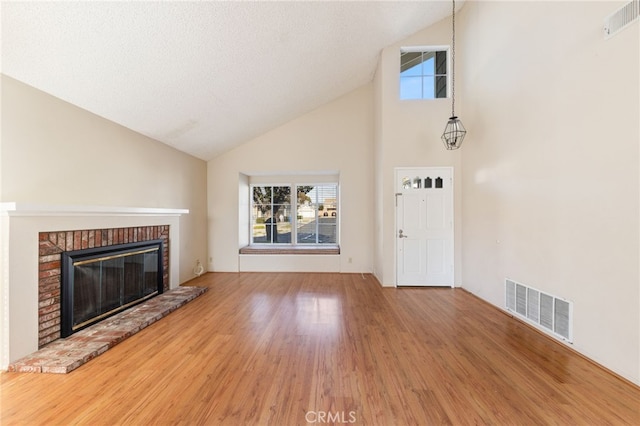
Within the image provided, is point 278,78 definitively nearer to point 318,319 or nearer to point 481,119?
point 481,119

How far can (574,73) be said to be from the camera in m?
2.35

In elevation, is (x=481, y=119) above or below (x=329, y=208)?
above

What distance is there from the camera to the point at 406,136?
4.45 metres

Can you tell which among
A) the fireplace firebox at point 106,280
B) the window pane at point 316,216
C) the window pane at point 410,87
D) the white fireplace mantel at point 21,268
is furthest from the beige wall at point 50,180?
the window pane at point 410,87

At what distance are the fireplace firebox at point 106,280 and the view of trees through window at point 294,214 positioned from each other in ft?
8.57

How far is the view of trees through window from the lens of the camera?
6.21m

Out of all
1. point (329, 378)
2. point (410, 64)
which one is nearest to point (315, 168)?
point (410, 64)

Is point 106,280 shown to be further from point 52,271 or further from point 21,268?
point 21,268

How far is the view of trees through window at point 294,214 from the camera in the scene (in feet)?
20.4

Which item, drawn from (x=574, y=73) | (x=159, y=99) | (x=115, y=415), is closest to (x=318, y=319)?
(x=115, y=415)

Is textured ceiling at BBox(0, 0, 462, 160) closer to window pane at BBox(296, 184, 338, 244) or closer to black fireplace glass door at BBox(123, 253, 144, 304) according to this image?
black fireplace glass door at BBox(123, 253, 144, 304)

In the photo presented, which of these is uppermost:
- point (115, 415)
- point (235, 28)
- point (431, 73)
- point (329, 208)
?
point (431, 73)

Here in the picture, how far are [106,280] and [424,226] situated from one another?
15.0ft

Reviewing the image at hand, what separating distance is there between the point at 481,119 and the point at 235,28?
11.4ft
